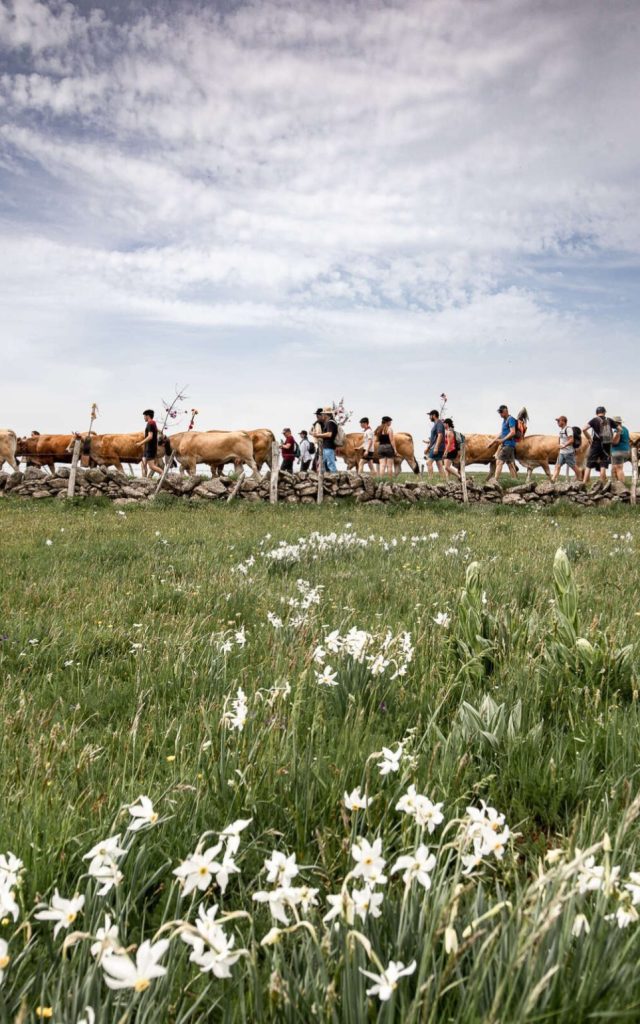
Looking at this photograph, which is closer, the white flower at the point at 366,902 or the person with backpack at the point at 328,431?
the white flower at the point at 366,902

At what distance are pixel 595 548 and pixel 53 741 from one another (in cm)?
963

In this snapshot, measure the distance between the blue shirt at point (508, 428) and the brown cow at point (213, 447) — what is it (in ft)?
39.6

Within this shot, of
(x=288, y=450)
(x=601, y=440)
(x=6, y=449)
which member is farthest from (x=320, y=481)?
(x=6, y=449)

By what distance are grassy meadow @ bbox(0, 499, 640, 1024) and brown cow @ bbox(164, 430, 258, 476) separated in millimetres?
21624

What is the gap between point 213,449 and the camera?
28.4 meters

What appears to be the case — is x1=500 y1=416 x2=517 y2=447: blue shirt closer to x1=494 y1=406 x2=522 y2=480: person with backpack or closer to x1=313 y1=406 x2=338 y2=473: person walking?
x1=494 y1=406 x2=522 y2=480: person with backpack

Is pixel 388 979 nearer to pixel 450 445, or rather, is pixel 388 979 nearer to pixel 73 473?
pixel 73 473

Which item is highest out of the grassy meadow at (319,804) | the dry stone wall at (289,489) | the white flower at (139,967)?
the dry stone wall at (289,489)

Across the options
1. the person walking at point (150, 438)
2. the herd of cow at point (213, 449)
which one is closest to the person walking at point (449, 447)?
the herd of cow at point (213, 449)

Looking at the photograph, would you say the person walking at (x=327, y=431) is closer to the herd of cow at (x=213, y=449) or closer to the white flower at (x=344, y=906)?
the herd of cow at (x=213, y=449)

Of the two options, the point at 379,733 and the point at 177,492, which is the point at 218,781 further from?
the point at 177,492

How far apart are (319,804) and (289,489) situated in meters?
21.7

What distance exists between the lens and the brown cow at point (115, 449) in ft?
107

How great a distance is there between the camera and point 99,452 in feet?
109
